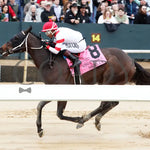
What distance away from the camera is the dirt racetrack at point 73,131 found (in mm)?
7074

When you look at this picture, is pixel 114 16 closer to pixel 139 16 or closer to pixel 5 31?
pixel 139 16

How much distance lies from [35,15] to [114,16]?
82.8 inches

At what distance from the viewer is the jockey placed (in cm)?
789

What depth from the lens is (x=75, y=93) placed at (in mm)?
5816

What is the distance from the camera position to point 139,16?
14016mm

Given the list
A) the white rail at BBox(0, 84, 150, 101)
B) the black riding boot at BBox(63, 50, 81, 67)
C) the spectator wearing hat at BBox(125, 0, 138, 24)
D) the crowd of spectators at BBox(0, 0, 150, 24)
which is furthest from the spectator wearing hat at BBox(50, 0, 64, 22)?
the white rail at BBox(0, 84, 150, 101)

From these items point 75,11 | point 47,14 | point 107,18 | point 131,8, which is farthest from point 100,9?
point 47,14

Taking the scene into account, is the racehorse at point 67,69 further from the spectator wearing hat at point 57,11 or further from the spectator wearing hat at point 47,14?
the spectator wearing hat at point 57,11

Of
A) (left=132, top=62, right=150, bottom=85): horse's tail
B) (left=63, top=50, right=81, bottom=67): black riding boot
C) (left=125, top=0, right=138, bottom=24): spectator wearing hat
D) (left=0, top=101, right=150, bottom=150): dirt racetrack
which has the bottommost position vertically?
(left=0, top=101, right=150, bottom=150): dirt racetrack

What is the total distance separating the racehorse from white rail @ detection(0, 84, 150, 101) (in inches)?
77.2

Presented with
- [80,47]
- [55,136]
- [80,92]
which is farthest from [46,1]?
[80,92]

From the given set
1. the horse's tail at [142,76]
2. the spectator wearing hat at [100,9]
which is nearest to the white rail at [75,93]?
the horse's tail at [142,76]

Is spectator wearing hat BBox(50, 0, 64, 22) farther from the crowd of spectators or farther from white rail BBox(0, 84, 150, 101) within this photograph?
white rail BBox(0, 84, 150, 101)

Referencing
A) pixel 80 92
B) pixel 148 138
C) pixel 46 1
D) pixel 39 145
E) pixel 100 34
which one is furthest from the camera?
pixel 100 34
